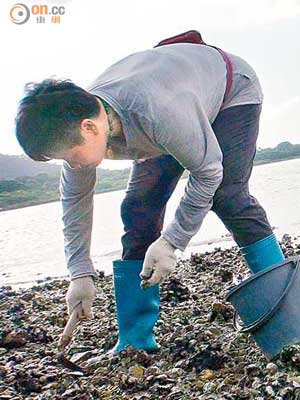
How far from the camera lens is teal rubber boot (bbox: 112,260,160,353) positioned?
2.48 m

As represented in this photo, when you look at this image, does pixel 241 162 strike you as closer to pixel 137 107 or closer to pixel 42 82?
pixel 137 107

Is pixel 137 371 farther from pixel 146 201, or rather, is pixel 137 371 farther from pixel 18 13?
pixel 18 13

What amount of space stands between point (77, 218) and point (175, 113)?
0.67 metres

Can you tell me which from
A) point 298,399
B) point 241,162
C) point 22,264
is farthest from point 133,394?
point 22,264

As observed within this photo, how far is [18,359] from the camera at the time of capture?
267 cm

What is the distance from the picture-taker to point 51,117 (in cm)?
184

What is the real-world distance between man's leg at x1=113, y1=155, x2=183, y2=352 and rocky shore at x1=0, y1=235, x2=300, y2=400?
93 mm

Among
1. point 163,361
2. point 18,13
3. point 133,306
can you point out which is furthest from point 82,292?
point 18,13

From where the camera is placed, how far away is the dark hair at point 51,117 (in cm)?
184

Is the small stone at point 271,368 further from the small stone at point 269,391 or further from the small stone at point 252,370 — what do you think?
the small stone at point 269,391

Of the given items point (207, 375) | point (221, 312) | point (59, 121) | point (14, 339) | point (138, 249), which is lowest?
point (14, 339)

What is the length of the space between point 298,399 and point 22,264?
5970 millimetres

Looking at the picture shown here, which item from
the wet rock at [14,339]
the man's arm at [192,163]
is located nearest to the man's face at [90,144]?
the man's arm at [192,163]

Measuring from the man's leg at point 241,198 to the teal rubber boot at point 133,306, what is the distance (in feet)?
1.40
